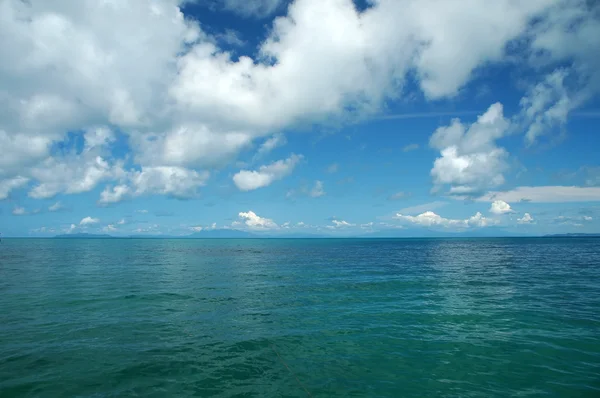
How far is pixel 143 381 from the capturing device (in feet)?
48.4

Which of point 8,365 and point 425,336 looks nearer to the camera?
point 8,365

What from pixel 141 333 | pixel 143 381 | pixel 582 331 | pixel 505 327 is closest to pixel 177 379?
pixel 143 381

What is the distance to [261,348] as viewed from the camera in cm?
1875

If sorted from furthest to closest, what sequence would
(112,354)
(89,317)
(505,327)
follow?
(89,317)
(505,327)
(112,354)

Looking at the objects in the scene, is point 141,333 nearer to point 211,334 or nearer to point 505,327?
point 211,334

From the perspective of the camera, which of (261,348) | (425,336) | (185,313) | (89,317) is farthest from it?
(185,313)

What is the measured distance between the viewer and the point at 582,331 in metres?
21.5

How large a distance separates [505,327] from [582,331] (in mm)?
4431

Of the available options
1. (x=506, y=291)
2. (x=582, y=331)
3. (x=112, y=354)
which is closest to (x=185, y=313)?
(x=112, y=354)

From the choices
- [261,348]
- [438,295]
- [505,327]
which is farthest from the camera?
[438,295]

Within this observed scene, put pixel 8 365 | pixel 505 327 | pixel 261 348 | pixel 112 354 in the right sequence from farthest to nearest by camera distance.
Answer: pixel 505 327 → pixel 261 348 → pixel 112 354 → pixel 8 365

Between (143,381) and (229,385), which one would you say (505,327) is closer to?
(229,385)

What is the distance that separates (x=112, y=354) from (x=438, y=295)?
Result: 1096 inches

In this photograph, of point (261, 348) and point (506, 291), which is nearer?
point (261, 348)
